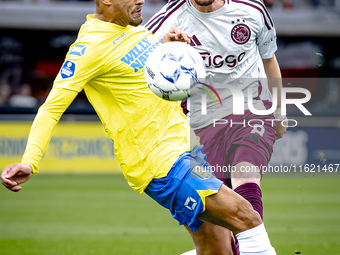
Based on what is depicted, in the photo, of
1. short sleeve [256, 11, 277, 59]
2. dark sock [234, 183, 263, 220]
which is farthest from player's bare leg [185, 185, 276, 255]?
short sleeve [256, 11, 277, 59]

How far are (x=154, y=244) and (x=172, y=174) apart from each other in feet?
10.9

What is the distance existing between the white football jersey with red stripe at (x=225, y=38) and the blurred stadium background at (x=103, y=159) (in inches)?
23.9

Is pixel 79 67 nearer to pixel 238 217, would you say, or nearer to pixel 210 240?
pixel 238 217

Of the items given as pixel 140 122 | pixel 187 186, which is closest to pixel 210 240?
pixel 187 186

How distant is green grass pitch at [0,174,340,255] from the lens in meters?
6.40

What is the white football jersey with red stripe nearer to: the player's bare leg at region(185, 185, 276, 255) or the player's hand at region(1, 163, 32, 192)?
the player's bare leg at region(185, 185, 276, 255)

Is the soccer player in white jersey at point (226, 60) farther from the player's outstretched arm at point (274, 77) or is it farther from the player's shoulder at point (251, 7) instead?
the player's outstretched arm at point (274, 77)

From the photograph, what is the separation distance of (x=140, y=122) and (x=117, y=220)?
4885 millimetres

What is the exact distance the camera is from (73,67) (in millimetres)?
3355

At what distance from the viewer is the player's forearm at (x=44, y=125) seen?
3125 mm

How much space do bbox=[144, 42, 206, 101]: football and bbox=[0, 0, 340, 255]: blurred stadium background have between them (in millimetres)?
1573

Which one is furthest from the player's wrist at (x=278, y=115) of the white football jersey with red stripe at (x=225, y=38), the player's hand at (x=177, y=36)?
the player's hand at (x=177, y=36)

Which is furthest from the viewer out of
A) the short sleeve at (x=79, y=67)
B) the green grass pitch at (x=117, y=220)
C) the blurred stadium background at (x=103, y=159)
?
the blurred stadium background at (x=103, y=159)

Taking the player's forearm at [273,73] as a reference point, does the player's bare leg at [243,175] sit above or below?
below
